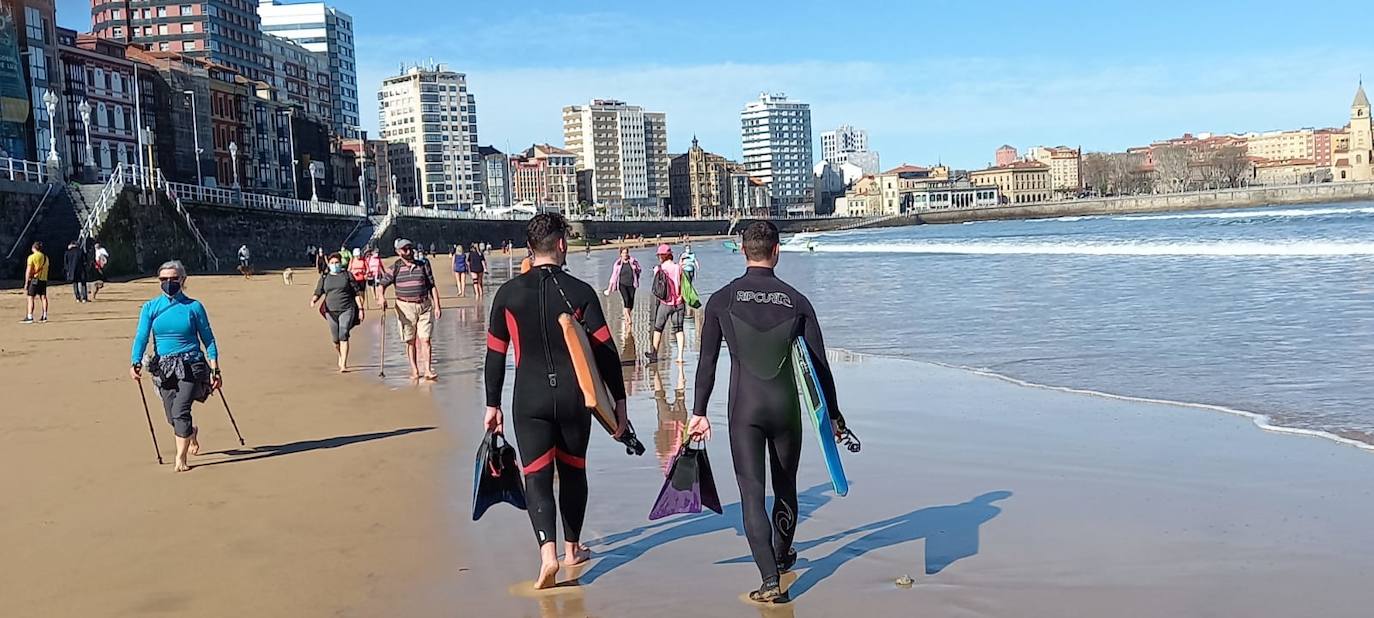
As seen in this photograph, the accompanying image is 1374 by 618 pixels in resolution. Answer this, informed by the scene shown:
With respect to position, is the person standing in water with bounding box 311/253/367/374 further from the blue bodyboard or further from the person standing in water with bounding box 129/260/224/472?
the blue bodyboard

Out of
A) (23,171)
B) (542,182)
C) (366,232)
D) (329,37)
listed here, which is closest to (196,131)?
(366,232)

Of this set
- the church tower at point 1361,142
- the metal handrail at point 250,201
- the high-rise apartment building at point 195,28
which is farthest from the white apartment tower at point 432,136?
the church tower at point 1361,142

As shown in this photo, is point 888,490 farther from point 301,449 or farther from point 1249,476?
point 301,449

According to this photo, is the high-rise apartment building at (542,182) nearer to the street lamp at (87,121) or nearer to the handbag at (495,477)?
the street lamp at (87,121)

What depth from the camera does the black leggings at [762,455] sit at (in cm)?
487

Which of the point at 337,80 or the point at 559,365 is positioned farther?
the point at 337,80

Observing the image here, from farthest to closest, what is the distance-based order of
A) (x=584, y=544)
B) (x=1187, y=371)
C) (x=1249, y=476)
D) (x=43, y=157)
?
(x=43, y=157) < (x=1187, y=371) < (x=1249, y=476) < (x=584, y=544)

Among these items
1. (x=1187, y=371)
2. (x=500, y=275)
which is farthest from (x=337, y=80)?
(x=1187, y=371)

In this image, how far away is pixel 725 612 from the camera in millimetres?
4746

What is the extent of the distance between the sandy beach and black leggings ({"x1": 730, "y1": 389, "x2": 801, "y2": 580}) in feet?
0.94

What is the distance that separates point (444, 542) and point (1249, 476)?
456 cm

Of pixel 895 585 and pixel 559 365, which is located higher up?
pixel 559 365

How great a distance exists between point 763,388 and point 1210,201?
15429cm

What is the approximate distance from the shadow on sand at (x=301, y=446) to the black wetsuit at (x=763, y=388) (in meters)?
4.49
